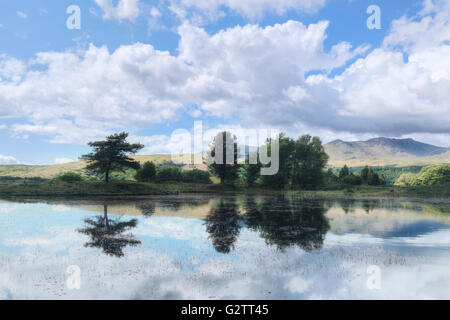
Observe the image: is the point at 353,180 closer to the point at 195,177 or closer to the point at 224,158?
the point at 224,158

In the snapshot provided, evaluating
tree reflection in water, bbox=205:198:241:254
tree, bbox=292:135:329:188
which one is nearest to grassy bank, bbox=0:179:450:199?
tree, bbox=292:135:329:188

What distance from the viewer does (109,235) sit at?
19.7 metres

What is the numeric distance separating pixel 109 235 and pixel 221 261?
32.3 feet

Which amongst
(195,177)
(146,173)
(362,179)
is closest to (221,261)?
(146,173)

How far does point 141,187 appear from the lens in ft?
213

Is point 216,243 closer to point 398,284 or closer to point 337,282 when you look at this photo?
point 337,282

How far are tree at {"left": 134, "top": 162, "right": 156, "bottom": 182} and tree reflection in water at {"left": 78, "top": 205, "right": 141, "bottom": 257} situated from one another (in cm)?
4883

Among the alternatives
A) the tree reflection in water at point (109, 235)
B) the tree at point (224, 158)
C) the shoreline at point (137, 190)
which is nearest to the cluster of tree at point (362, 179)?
the shoreline at point (137, 190)

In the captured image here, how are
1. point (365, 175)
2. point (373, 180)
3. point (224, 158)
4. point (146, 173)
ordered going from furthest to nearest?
point (365, 175) → point (373, 180) → point (224, 158) → point (146, 173)

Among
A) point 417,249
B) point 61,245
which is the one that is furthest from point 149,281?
point 417,249

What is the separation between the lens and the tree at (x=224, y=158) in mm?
81125

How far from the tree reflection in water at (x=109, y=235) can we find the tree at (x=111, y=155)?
39380 millimetres
